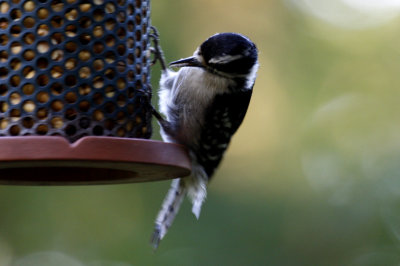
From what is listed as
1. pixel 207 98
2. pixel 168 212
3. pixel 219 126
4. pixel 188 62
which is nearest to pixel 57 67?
pixel 188 62

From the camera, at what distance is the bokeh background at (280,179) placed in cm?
607

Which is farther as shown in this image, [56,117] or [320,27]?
[320,27]

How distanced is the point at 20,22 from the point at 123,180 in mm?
850

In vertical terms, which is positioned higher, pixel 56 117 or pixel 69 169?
pixel 56 117

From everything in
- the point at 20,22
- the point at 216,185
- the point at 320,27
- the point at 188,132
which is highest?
the point at 20,22

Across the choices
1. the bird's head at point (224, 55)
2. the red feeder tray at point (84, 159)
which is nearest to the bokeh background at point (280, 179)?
the bird's head at point (224, 55)

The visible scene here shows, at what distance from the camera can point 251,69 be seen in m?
3.73

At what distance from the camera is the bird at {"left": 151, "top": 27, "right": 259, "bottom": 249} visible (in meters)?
3.46

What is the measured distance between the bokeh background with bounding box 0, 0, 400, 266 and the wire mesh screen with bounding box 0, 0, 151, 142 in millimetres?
2726

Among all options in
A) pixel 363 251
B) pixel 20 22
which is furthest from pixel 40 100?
pixel 363 251

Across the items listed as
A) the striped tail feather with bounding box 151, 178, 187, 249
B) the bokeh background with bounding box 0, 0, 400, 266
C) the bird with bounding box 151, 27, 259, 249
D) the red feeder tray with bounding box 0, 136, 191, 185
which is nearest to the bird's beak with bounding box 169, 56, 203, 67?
the bird with bounding box 151, 27, 259, 249

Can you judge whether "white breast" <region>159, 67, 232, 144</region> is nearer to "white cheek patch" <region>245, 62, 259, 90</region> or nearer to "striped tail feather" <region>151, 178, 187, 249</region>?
"white cheek patch" <region>245, 62, 259, 90</region>

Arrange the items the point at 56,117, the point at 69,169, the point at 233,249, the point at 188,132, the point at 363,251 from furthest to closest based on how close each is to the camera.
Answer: the point at 363,251, the point at 233,249, the point at 188,132, the point at 69,169, the point at 56,117

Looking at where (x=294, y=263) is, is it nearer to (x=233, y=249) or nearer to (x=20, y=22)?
(x=233, y=249)
